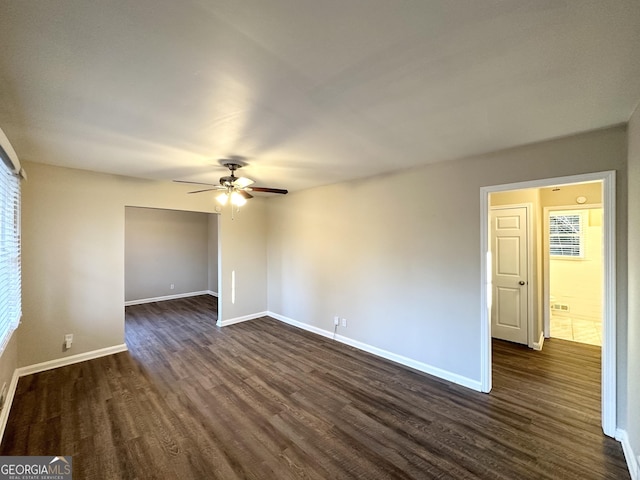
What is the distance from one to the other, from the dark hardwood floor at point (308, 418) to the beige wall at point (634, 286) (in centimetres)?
39

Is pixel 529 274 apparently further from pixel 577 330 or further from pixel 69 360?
pixel 69 360

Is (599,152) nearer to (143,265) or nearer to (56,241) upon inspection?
(56,241)

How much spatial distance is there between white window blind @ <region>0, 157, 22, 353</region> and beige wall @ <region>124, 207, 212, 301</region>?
3.81 meters

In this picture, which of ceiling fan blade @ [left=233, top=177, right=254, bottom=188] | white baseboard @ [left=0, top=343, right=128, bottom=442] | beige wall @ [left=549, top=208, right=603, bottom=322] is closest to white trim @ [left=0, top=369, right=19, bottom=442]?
white baseboard @ [left=0, top=343, right=128, bottom=442]

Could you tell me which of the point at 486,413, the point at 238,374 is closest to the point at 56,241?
the point at 238,374

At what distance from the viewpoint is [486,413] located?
2.54 meters

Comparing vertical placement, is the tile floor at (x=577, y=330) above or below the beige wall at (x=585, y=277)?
below

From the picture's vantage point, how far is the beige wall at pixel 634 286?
1.79m

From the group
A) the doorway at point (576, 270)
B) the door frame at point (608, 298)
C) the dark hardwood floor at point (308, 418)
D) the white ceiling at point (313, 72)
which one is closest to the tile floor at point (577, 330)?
the doorway at point (576, 270)

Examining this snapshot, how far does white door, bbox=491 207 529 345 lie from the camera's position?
4.16 meters

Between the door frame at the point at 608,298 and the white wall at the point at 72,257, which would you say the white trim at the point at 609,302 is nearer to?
the door frame at the point at 608,298

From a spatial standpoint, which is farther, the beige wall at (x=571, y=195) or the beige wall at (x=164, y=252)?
the beige wall at (x=164, y=252)

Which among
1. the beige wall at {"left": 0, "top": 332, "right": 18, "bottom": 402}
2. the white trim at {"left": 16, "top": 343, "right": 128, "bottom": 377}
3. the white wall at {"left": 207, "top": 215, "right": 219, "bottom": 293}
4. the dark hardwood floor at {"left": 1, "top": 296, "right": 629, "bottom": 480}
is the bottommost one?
the dark hardwood floor at {"left": 1, "top": 296, "right": 629, "bottom": 480}

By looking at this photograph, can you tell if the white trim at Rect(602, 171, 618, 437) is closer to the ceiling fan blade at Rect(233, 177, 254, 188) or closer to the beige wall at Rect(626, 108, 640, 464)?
the beige wall at Rect(626, 108, 640, 464)
